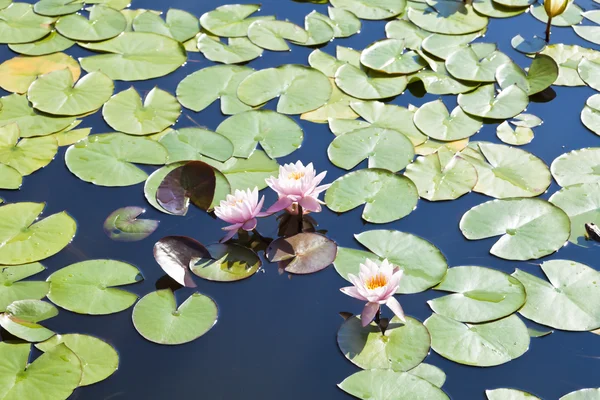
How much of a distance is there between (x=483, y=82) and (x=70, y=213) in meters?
2.36

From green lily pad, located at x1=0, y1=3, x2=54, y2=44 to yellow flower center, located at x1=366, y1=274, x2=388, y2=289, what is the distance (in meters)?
2.83

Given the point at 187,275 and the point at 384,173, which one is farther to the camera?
the point at 384,173

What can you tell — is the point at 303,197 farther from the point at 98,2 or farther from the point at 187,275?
the point at 98,2

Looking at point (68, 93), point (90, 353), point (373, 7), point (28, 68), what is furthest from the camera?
point (373, 7)

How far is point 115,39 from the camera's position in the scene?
403 cm

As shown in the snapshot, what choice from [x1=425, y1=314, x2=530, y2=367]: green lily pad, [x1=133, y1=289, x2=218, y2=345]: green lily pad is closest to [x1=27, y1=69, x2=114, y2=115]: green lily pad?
[x1=133, y1=289, x2=218, y2=345]: green lily pad

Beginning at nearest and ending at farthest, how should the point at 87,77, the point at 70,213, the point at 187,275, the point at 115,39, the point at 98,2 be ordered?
the point at 187,275
the point at 70,213
the point at 87,77
the point at 115,39
the point at 98,2

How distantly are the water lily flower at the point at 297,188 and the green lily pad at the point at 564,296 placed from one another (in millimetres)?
904

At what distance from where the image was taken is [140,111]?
3.47 meters

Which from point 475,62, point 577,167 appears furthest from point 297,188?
point 475,62

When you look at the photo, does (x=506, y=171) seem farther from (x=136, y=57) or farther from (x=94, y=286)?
(x=136, y=57)

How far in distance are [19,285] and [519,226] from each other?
214 centimetres

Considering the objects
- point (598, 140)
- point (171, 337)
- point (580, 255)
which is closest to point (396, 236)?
point (580, 255)

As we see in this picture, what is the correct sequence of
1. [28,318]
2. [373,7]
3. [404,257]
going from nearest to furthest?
1. [28,318]
2. [404,257]
3. [373,7]
